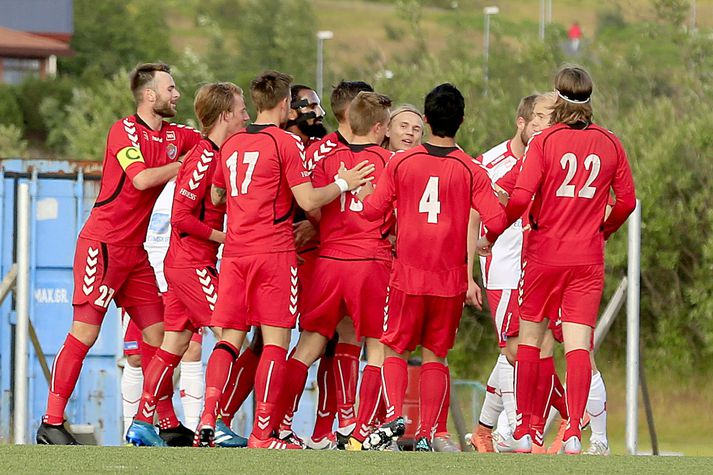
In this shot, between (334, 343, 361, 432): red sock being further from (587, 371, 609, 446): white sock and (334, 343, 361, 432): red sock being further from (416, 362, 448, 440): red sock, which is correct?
(587, 371, 609, 446): white sock

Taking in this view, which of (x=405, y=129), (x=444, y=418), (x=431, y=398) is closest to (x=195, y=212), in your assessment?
(x=405, y=129)

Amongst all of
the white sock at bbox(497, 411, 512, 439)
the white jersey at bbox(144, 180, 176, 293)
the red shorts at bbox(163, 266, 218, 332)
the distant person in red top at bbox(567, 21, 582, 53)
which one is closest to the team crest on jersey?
the red shorts at bbox(163, 266, 218, 332)

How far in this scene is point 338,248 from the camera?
9219 mm

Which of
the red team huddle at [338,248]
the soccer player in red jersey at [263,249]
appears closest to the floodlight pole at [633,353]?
the red team huddle at [338,248]

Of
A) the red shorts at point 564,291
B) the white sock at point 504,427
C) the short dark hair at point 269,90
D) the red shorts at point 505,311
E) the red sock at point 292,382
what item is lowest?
the white sock at point 504,427

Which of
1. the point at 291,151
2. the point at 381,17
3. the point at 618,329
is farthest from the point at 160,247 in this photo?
the point at 381,17

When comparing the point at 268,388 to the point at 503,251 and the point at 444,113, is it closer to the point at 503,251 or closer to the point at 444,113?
the point at 444,113

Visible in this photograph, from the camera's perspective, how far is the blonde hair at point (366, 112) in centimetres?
912

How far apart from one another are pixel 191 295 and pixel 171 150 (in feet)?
3.06

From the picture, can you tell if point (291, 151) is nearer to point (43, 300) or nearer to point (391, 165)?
point (391, 165)

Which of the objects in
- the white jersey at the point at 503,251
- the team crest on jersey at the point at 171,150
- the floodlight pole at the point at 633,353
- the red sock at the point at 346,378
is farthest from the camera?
the floodlight pole at the point at 633,353

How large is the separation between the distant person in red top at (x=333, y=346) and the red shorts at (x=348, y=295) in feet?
0.41

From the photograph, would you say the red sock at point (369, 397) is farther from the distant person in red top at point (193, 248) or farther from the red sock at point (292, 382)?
the distant person in red top at point (193, 248)

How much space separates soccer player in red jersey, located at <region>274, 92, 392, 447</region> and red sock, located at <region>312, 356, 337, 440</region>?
0.38 metres
